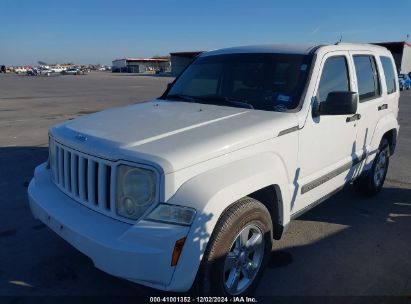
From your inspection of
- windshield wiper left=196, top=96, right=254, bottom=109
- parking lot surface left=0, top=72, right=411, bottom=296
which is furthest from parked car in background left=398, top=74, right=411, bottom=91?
windshield wiper left=196, top=96, right=254, bottom=109

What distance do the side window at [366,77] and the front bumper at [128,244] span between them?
9.94 feet

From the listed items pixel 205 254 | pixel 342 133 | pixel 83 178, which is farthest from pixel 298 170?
pixel 83 178

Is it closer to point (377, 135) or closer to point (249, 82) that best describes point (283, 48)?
point (249, 82)

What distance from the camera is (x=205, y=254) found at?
95.7 inches

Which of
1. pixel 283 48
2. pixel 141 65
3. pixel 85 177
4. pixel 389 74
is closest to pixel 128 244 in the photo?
pixel 85 177

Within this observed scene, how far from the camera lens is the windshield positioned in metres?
3.50

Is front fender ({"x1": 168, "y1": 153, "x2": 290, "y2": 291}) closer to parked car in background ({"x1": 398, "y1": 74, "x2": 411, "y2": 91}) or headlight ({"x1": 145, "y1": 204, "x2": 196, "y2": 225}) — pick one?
headlight ({"x1": 145, "y1": 204, "x2": 196, "y2": 225})

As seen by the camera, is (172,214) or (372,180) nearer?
(172,214)

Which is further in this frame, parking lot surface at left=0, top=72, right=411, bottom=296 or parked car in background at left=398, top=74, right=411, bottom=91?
parked car in background at left=398, top=74, right=411, bottom=91

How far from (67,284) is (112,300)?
450 millimetres

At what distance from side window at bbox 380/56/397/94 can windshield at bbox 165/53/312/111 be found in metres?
1.99

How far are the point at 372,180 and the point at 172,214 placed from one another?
365 cm

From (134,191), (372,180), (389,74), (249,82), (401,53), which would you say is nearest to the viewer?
(134,191)

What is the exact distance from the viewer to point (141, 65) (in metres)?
96.4
